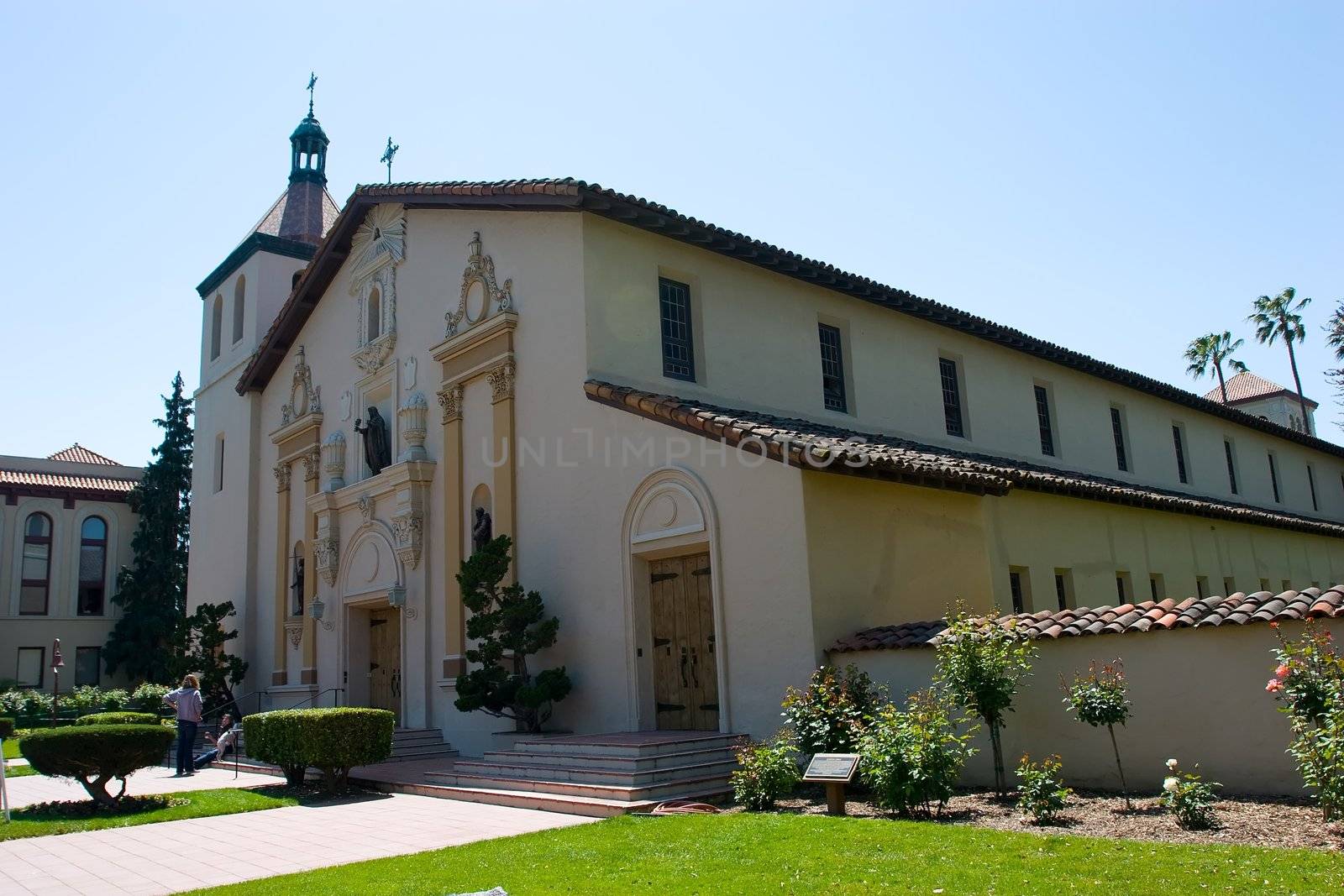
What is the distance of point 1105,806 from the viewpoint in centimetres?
1001

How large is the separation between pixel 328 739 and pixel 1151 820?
414 inches

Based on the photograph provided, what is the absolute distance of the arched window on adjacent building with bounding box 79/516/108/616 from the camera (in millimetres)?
45125

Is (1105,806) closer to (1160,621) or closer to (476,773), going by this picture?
(1160,621)

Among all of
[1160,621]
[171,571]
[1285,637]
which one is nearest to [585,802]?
[1160,621]

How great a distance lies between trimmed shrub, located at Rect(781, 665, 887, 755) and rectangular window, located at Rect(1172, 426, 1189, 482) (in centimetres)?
2119

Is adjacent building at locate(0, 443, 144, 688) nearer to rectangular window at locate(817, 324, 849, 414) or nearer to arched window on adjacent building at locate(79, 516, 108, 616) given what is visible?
arched window on adjacent building at locate(79, 516, 108, 616)

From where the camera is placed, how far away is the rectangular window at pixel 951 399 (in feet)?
74.0

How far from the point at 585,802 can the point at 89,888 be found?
495cm

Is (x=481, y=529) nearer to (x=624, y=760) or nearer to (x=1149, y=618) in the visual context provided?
(x=624, y=760)

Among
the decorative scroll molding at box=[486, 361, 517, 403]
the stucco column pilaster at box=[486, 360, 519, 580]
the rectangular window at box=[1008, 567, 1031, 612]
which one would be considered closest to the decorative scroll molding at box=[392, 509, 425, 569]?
the stucco column pilaster at box=[486, 360, 519, 580]

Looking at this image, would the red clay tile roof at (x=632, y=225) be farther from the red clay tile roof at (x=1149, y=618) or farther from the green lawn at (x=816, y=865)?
the green lawn at (x=816, y=865)

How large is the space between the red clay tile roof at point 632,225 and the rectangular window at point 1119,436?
0.88 metres

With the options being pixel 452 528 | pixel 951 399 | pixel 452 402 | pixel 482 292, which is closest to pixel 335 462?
pixel 452 402

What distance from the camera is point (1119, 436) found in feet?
91.5
